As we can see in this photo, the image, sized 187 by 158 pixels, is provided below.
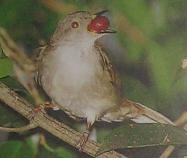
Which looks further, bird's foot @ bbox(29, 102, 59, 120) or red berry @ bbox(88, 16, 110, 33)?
bird's foot @ bbox(29, 102, 59, 120)

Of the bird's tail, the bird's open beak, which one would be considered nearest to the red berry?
the bird's open beak

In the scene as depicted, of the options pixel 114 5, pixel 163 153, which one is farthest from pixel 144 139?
pixel 114 5

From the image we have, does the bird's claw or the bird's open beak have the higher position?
the bird's open beak

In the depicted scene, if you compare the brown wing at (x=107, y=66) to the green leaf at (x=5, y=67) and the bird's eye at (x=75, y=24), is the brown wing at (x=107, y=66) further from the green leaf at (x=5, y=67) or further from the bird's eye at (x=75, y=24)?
the green leaf at (x=5, y=67)

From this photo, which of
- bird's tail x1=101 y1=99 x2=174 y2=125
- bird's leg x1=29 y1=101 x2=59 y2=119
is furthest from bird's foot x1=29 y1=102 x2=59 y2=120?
bird's tail x1=101 y1=99 x2=174 y2=125

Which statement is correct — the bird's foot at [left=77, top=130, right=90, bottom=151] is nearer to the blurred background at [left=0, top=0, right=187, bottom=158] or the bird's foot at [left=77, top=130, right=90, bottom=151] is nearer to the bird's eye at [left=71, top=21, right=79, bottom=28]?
the blurred background at [left=0, top=0, right=187, bottom=158]

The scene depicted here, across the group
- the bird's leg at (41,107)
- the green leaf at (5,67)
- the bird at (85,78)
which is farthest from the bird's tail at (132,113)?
the green leaf at (5,67)

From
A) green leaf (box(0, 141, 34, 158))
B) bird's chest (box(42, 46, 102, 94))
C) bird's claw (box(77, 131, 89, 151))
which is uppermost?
bird's chest (box(42, 46, 102, 94))
